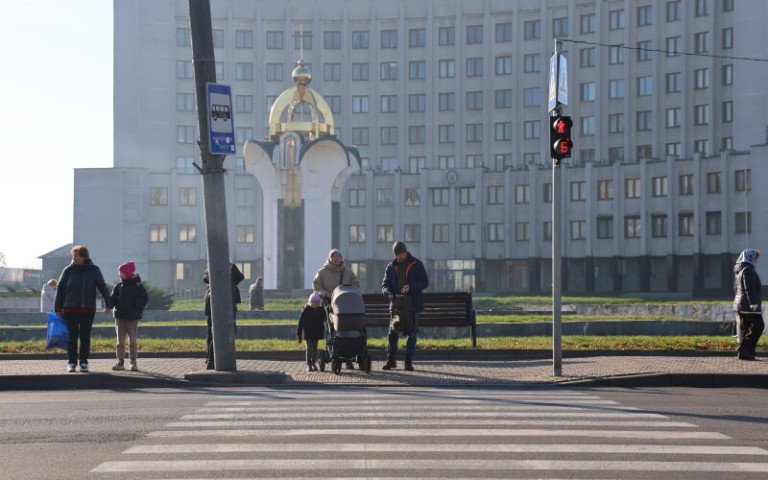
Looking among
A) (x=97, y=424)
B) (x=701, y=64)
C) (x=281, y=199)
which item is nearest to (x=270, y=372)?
(x=97, y=424)

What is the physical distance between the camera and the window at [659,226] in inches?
3314

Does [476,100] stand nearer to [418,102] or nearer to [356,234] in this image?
[418,102]

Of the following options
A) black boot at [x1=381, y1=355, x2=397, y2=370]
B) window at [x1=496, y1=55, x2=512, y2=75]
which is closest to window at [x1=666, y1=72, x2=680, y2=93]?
window at [x1=496, y1=55, x2=512, y2=75]

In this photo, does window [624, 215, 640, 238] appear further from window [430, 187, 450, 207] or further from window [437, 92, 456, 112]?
window [437, 92, 456, 112]

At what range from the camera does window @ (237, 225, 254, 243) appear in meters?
94.6

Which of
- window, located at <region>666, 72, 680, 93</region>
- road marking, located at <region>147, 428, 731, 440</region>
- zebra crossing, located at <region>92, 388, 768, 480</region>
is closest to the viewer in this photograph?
zebra crossing, located at <region>92, 388, 768, 480</region>

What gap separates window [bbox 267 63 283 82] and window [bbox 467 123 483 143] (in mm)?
16325

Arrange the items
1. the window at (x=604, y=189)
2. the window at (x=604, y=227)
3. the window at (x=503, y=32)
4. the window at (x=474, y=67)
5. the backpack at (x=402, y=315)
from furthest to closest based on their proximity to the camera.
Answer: the window at (x=474, y=67) → the window at (x=503, y=32) → the window at (x=604, y=227) → the window at (x=604, y=189) → the backpack at (x=402, y=315)

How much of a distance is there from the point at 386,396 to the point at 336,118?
85.1m

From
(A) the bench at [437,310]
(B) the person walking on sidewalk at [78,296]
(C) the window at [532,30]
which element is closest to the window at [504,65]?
(C) the window at [532,30]

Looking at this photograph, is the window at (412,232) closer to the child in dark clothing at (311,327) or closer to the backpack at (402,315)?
the child in dark clothing at (311,327)

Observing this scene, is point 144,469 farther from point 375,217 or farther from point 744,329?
point 375,217

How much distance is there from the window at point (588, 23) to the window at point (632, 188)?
13.2 m

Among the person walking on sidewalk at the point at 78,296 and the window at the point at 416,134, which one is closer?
the person walking on sidewalk at the point at 78,296
